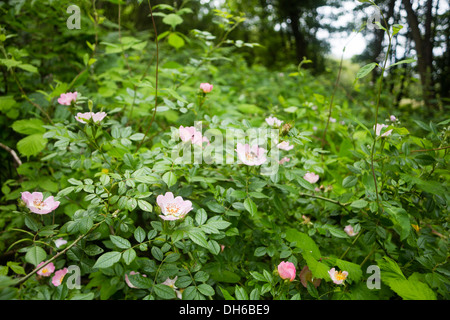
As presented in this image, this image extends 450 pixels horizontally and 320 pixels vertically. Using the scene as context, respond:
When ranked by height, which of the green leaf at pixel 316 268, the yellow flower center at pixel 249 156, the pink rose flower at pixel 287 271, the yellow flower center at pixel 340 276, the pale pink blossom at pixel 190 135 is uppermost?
the pale pink blossom at pixel 190 135

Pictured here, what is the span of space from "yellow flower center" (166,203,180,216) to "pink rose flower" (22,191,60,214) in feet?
1.24

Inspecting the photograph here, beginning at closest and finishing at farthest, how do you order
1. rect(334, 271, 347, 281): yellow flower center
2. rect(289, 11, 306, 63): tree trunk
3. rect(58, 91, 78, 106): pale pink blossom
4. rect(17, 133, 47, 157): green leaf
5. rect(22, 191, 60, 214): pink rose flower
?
rect(22, 191, 60, 214): pink rose flower < rect(334, 271, 347, 281): yellow flower center < rect(58, 91, 78, 106): pale pink blossom < rect(17, 133, 47, 157): green leaf < rect(289, 11, 306, 63): tree trunk

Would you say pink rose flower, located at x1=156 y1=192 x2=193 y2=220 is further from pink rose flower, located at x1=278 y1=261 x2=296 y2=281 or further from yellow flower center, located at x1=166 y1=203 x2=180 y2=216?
pink rose flower, located at x1=278 y1=261 x2=296 y2=281

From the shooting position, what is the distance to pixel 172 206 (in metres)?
0.85

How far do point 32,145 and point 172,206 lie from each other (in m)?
0.94

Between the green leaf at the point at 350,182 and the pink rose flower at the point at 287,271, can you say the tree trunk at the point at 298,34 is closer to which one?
Answer: the green leaf at the point at 350,182

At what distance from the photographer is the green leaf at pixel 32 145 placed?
4.23 ft

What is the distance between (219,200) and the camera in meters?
0.98

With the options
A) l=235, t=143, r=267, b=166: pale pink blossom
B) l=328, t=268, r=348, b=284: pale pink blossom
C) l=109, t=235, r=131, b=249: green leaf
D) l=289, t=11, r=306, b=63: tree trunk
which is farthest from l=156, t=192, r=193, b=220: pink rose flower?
l=289, t=11, r=306, b=63: tree trunk

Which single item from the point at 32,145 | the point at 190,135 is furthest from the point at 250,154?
the point at 32,145

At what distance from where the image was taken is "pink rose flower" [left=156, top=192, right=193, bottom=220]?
81cm

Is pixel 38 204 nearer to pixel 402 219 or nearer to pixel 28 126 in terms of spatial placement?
pixel 28 126

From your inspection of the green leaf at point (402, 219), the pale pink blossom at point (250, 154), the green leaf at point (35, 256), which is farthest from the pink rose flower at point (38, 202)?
the green leaf at point (402, 219)

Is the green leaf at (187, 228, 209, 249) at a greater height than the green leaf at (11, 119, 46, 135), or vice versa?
the green leaf at (11, 119, 46, 135)
